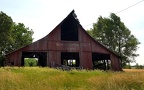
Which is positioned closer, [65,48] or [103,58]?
[65,48]

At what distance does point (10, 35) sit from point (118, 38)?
26588 mm

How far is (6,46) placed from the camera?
52.2 metres

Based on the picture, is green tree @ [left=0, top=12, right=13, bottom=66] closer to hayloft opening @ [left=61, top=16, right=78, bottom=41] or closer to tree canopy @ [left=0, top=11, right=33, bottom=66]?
tree canopy @ [left=0, top=11, right=33, bottom=66]

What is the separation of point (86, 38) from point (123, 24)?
29.4 meters

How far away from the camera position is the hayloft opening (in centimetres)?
3136

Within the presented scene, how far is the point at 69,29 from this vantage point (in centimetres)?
3322

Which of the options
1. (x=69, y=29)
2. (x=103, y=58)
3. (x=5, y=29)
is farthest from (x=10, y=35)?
(x=103, y=58)

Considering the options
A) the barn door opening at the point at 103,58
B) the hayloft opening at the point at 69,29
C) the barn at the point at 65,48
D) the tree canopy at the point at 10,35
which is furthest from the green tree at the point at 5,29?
the barn door opening at the point at 103,58

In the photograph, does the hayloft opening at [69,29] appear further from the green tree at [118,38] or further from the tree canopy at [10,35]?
the green tree at [118,38]

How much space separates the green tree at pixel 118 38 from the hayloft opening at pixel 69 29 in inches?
985

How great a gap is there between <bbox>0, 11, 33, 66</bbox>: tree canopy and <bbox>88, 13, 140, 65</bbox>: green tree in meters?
20.6

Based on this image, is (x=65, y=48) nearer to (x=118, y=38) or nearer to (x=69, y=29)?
(x=69, y=29)

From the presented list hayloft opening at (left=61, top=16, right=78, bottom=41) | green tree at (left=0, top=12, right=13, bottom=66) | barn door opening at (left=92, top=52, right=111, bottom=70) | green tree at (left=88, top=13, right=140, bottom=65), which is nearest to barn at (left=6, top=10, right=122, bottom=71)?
hayloft opening at (left=61, top=16, right=78, bottom=41)

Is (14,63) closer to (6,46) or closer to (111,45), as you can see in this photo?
(6,46)
